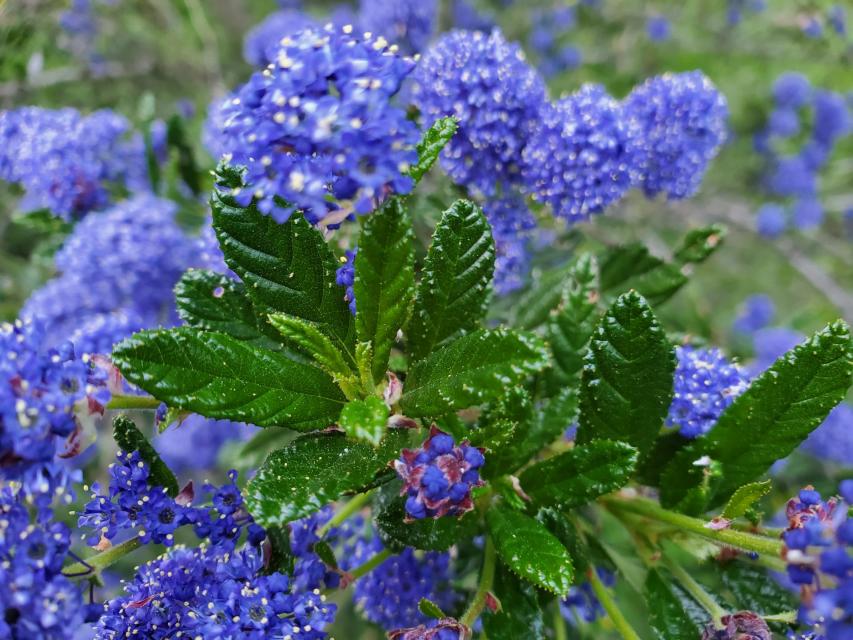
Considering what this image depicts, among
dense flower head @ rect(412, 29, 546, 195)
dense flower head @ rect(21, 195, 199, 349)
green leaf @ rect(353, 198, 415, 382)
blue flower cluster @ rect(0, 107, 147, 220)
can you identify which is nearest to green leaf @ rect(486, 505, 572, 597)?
green leaf @ rect(353, 198, 415, 382)

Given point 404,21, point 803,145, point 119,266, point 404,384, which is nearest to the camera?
point 404,384

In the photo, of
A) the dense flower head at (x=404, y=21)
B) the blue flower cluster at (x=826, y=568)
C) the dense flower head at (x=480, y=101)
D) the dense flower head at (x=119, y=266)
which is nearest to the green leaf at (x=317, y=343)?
the dense flower head at (x=480, y=101)

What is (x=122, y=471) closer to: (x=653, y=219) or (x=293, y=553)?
(x=293, y=553)

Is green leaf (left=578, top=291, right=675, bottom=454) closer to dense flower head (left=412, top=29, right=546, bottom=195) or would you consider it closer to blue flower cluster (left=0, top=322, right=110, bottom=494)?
dense flower head (left=412, top=29, right=546, bottom=195)

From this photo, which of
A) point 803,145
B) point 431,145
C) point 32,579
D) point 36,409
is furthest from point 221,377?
point 803,145

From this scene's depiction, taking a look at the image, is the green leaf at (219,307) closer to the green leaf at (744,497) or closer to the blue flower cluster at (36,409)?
the blue flower cluster at (36,409)

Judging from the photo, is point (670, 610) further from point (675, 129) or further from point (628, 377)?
point (675, 129)
